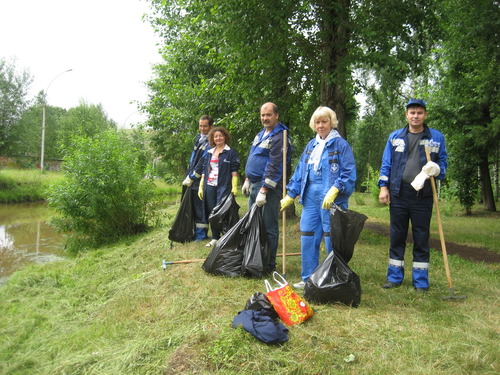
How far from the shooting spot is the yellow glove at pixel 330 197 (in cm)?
384

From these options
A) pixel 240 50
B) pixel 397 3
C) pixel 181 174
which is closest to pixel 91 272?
pixel 240 50

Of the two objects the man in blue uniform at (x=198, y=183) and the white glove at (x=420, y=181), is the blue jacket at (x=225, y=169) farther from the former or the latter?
the white glove at (x=420, y=181)

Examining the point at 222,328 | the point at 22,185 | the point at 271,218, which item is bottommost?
the point at 222,328

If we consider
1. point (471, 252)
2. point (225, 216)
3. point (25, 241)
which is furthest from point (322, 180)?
point (25, 241)

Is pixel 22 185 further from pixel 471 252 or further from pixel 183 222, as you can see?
pixel 471 252

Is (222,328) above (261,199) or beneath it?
beneath

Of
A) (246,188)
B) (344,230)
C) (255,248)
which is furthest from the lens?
(246,188)

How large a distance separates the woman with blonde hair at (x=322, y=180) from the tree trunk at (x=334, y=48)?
246 centimetres

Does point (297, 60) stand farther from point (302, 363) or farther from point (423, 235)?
point (302, 363)

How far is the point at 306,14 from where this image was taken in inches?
271

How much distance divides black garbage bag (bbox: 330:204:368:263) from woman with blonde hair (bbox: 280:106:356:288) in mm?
178

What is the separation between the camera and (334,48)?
23.1 ft

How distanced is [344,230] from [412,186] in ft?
3.18

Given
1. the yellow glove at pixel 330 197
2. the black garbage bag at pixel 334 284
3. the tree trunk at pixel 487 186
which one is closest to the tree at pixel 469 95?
the tree trunk at pixel 487 186
